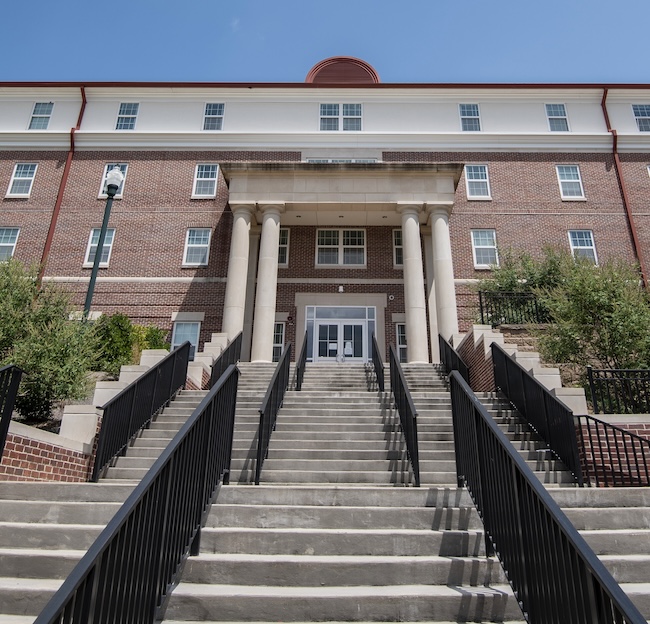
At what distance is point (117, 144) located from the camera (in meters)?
23.1

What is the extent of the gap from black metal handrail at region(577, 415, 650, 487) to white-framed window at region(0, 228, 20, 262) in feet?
74.4

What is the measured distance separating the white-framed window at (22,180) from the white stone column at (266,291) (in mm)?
12419

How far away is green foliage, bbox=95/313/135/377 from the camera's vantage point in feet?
45.9

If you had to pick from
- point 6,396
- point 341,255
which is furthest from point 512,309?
point 6,396

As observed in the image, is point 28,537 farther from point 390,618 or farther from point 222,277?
point 222,277

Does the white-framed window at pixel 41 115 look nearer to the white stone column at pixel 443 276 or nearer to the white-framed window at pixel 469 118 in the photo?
the white stone column at pixel 443 276

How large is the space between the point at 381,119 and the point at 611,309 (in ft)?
52.0

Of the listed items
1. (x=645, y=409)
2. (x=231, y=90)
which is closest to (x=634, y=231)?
(x=645, y=409)

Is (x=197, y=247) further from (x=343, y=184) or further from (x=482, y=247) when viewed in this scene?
(x=482, y=247)

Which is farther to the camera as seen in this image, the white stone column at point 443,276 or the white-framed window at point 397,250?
the white-framed window at point 397,250

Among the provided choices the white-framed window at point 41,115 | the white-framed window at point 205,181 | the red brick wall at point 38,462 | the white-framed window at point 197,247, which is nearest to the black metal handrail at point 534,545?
the red brick wall at point 38,462

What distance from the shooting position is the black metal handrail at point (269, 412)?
6.02 metres

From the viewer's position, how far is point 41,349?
9961mm

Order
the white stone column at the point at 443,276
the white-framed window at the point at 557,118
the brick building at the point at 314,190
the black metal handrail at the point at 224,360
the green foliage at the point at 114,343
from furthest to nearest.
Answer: the white-framed window at the point at 557,118 → the brick building at the point at 314,190 → the white stone column at the point at 443,276 → the green foliage at the point at 114,343 → the black metal handrail at the point at 224,360
